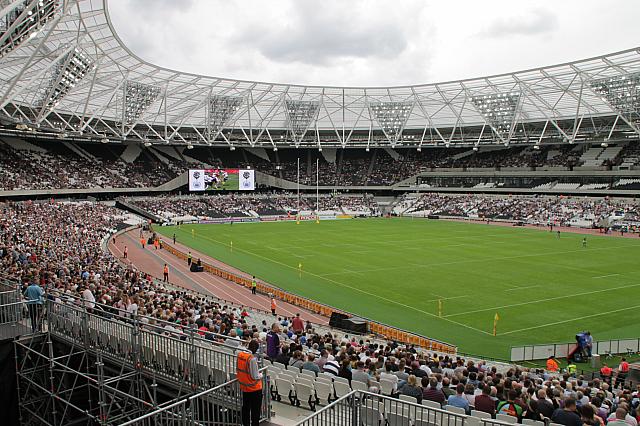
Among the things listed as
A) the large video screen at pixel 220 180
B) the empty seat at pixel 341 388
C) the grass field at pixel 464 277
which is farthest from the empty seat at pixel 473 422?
the large video screen at pixel 220 180

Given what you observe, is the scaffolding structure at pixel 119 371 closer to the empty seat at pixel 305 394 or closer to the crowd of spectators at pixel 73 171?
the empty seat at pixel 305 394

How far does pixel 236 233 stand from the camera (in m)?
58.6

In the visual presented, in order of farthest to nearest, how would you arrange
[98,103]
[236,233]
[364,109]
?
1. [364,109]
2. [98,103]
3. [236,233]

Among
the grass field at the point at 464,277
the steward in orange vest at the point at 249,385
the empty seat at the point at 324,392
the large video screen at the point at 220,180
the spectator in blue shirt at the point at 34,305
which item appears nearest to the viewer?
the steward in orange vest at the point at 249,385

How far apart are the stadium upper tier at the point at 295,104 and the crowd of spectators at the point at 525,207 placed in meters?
9.51

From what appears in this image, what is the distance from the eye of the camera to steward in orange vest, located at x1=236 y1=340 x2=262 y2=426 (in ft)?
24.6

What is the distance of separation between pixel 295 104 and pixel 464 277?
57973 millimetres

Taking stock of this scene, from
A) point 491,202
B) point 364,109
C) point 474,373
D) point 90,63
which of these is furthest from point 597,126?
point 474,373

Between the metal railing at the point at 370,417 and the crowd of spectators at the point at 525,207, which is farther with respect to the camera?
the crowd of spectators at the point at 525,207

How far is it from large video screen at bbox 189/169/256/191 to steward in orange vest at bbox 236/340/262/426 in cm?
7500

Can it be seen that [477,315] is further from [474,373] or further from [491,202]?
[491,202]

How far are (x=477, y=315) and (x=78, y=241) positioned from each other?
93.2 feet

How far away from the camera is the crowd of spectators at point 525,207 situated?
66312 mm

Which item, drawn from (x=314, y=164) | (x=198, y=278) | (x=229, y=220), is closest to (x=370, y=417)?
(x=198, y=278)
